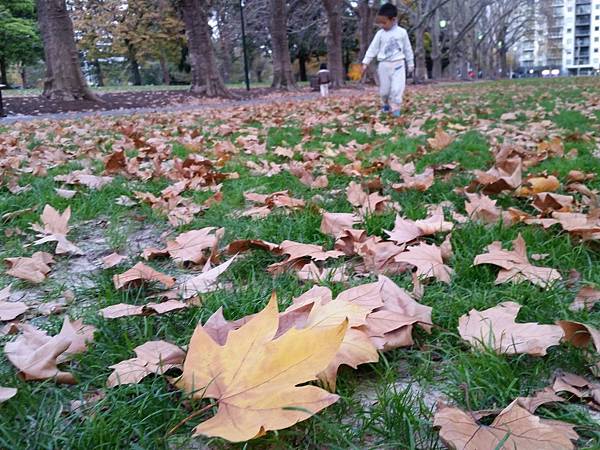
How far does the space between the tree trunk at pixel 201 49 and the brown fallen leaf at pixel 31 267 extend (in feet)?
51.9

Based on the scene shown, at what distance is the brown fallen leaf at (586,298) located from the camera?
59.4 inches

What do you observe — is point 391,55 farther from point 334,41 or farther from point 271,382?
point 334,41

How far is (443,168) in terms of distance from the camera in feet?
11.5

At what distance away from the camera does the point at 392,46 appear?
8586 mm

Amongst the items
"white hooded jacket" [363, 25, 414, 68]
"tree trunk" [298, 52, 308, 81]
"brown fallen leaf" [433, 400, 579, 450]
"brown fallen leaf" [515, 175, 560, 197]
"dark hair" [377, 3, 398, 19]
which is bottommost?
"brown fallen leaf" [433, 400, 579, 450]

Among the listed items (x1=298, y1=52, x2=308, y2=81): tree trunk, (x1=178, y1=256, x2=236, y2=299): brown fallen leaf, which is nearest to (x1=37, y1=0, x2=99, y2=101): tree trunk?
(x1=178, y1=256, x2=236, y2=299): brown fallen leaf

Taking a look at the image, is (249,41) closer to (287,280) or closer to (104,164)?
(104,164)

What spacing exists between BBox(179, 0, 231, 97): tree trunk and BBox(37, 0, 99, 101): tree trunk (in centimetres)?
453

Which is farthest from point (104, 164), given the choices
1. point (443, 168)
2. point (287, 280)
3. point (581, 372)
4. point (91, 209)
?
point (581, 372)

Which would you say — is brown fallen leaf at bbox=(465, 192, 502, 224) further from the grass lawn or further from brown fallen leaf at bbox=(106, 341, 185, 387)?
brown fallen leaf at bbox=(106, 341, 185, 387)

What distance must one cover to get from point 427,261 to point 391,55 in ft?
24.3

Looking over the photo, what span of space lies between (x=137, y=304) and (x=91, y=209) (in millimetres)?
1393

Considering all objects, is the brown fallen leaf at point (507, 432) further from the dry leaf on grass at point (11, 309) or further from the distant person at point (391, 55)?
the distant person at point (391, 55)

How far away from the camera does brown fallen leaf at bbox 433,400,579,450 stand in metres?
0.96
